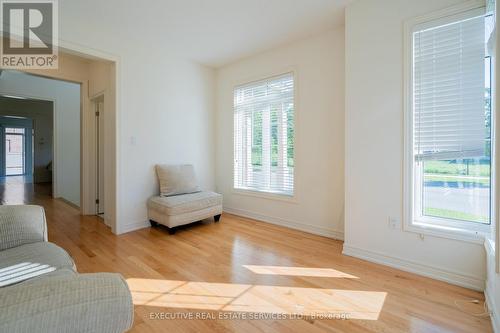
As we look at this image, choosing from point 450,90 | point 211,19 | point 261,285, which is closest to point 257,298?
point 261,285

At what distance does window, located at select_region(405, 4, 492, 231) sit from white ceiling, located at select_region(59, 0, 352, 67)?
1021 millimetres

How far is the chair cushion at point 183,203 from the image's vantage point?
335 cm

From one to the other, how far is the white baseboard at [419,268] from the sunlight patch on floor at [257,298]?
570 millimetres

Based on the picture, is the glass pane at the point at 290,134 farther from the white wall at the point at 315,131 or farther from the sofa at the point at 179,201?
the sofa at the point at 179,201

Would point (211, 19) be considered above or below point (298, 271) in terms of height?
above

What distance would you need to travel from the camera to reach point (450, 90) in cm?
216

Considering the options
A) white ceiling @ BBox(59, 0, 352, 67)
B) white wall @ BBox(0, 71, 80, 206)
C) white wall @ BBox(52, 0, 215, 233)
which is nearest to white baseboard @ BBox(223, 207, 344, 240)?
white wall @ BBox(52, 0, 215, 233)

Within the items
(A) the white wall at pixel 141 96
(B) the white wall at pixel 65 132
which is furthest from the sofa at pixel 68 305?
(B) the white wall at pixel 65 132

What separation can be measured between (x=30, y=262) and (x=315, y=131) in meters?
3.08

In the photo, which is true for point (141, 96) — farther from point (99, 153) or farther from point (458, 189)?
point (458, 189)

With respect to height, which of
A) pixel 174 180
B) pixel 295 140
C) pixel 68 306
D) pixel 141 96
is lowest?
pixel 68 306

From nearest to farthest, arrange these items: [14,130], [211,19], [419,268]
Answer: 1. [419,268]
2. [211,19]
3. [14,130]

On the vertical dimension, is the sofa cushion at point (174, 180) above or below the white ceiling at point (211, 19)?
below

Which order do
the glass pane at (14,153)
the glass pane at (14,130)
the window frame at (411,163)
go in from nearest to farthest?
the window frame at (411,163)
the glass pane at (14,130)
the glass pane at (14,153)
